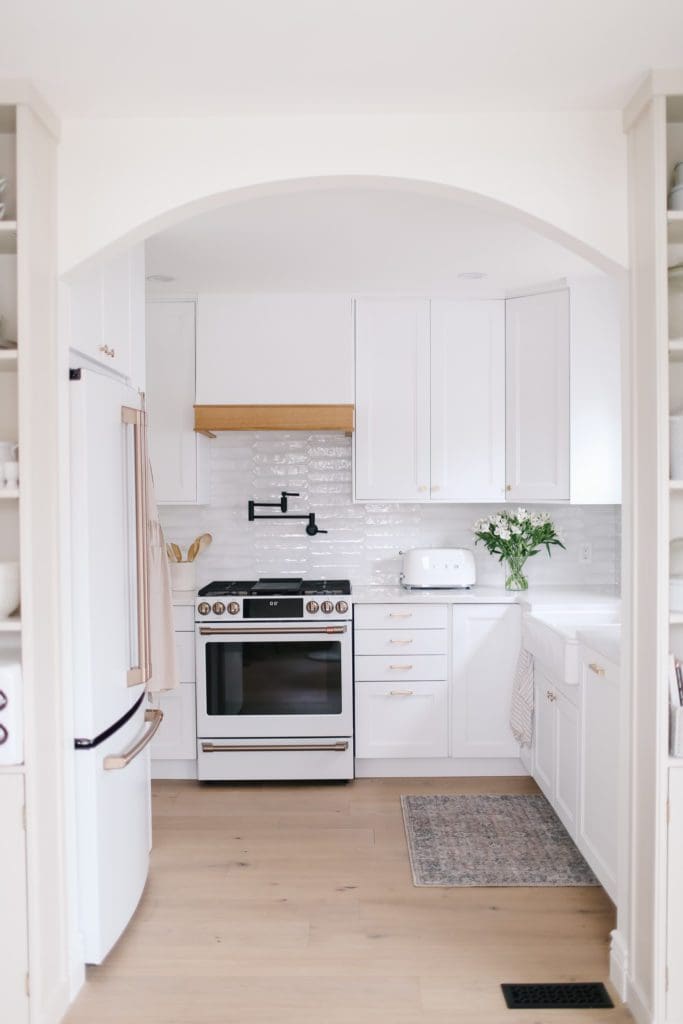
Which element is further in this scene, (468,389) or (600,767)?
(468,389)

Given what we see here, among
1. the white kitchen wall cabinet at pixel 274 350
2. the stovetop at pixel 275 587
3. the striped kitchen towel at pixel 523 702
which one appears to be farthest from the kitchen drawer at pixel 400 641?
the white kitchen wall cabinet at pixel 274 350

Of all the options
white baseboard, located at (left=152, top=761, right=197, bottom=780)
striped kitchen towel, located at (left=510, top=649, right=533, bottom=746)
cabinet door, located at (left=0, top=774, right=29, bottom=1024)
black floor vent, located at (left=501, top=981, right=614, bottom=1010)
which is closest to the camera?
cabinet door, located at (left=0, top=774, right=29, bottom=1024)

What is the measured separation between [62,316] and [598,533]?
128 inches

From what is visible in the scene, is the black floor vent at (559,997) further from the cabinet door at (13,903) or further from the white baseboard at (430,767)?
the white baseboard at (430,767)

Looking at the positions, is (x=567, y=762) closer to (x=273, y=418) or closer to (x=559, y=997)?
(x=559, y=997)

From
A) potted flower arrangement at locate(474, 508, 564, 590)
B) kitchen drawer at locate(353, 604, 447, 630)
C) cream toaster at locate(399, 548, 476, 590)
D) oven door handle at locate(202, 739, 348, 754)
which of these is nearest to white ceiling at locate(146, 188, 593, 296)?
potted flower arrangement at locate(474, 508, 564, 590)

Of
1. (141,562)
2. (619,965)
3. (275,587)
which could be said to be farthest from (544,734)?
(141,562)

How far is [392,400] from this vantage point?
13.9ft

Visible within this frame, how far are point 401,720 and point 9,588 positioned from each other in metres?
2.42

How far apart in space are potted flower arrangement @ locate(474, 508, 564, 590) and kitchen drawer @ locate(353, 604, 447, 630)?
1.63ft

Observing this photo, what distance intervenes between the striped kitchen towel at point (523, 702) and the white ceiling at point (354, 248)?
189 centimetres

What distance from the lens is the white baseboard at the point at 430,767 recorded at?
411cm

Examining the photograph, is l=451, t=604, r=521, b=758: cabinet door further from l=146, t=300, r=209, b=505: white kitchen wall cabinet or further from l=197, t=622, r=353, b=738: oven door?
l=146, t=300, r=209, b=505: white kitchen wall cabinet

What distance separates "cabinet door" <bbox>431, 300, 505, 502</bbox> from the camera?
423 centimetres
